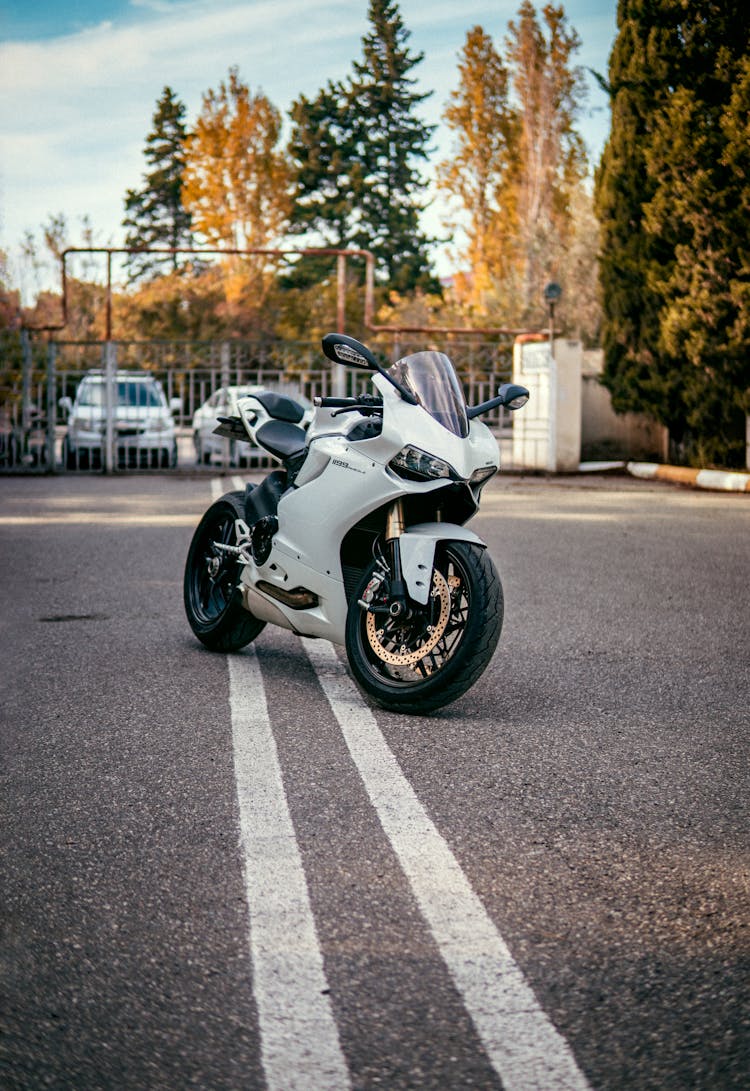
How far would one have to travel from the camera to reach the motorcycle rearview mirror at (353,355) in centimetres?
589

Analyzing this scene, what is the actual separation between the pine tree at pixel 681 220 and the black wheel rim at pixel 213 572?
1356 centimetres

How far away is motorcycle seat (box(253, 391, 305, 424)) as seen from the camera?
7066 mm

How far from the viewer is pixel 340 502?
6.24m

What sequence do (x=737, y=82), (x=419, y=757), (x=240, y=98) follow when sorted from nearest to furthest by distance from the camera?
(x=419, y=757)
(x=737, y=82)
(x=240, y=98)

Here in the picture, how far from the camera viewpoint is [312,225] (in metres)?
57.6

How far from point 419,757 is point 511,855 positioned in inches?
45.2

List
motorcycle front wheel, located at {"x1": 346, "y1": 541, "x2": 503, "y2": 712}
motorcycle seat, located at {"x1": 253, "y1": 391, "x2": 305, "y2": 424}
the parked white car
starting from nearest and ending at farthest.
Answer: motorcycle front wheel, located at {"x1": 346, "y1": 541, "x2": 503, "y2": 712} → motorcycle seat, located at {"x1": 253, "y1": 391, "x2": 305, "y2": 424} → the parked white car

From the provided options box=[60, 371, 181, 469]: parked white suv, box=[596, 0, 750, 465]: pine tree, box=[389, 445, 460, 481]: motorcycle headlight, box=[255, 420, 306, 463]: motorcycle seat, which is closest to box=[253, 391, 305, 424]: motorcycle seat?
box=[255, 420, 306, 463]: motorcycle seat

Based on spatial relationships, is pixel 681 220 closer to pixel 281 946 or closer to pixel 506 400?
pixel 506 400

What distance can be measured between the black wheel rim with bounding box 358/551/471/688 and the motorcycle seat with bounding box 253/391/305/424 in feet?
4.77

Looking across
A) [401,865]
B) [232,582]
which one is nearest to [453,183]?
[232,582]

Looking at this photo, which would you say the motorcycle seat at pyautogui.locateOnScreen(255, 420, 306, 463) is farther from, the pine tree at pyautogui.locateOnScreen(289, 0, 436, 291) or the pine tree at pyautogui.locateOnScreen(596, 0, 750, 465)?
the pine tree at pyautogui.locateOnScreen(289, 0, 436, 291)

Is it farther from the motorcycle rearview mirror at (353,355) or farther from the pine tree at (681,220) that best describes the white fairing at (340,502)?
the pine tree at (681,220)

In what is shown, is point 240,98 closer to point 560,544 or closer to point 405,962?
point 560,544
